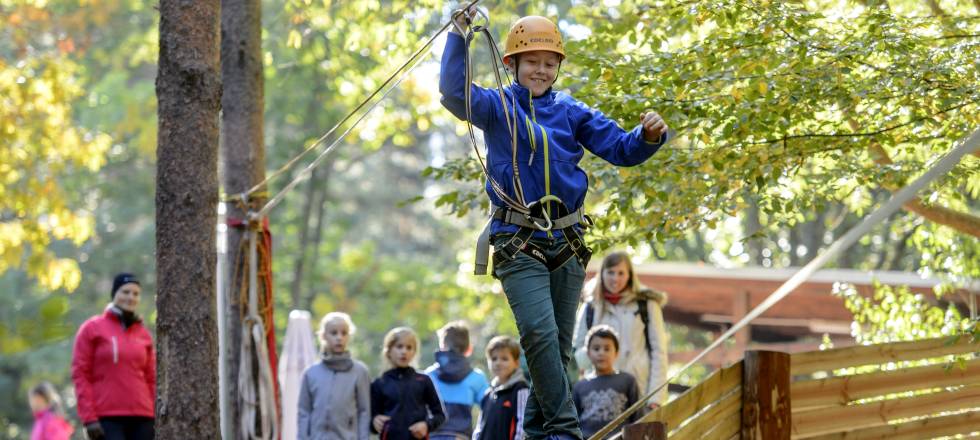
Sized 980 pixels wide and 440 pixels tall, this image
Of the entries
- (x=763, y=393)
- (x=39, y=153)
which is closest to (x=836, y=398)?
(x=763, y=393)

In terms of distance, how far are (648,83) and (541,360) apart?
2.55 m

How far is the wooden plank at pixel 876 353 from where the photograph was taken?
6.94 metres

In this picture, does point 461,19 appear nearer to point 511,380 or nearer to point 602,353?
point 602,353

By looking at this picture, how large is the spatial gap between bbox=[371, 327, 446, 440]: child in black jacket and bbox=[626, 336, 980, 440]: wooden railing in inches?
89.5

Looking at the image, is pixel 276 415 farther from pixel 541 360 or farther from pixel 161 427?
pixel 541 360

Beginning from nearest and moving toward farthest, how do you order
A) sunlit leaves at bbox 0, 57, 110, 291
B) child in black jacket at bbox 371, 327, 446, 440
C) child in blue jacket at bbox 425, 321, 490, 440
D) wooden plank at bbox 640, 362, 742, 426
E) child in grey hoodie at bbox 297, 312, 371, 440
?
wooden plank at bbox 640, 362, 742, 426 → child in black jacket at bbox 371, 327, 446, 440 → child in grey hoodie at bbox 297, 312, 371, 440 → child in blue jacket at bbox 425, 321, 490, 440 → sunlit leaves at bbox 0, 57, 110, 291

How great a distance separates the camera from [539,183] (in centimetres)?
516

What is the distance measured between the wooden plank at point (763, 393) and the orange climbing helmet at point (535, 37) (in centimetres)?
223

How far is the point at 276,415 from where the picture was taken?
8594 mm

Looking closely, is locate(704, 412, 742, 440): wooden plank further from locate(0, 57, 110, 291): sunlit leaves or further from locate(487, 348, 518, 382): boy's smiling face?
locate(0, 57, 110, 291): sunlit leaves

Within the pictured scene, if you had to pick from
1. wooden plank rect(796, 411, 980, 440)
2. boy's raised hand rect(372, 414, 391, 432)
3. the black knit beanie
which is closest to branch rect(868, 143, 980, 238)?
Answer: wooden plank rect(796, 411, 980, 440)

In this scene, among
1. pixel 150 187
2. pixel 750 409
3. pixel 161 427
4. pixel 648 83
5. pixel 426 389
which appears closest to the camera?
pixel 161 427

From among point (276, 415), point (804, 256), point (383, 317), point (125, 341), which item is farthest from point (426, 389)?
point (383, 317)

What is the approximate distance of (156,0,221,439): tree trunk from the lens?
19.6ft
